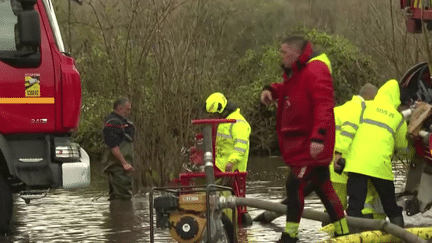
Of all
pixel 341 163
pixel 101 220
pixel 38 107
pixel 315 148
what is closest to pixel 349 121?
pixel 341 163

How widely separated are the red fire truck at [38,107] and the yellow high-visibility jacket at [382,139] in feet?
9.33

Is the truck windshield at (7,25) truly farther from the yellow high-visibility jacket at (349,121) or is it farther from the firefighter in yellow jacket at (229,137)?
the yellow high-visibility jacket at (349,121)

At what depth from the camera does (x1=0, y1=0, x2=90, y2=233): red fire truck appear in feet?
38.7

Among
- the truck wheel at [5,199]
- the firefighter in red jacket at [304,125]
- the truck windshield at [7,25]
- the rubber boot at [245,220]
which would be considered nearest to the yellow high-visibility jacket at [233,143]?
the rubber boot at [245,220]

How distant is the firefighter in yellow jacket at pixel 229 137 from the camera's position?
47.9ft

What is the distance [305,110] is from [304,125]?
0.13 m

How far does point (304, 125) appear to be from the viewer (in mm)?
10656

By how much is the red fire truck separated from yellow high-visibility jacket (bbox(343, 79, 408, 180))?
9.33 feet

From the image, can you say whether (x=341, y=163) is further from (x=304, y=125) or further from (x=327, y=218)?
(x=327, y=218)

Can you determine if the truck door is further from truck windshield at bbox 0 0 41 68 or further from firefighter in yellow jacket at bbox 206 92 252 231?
firefighter in yellow jacket at bbox 206 92 252 231

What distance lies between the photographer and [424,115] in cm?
1134

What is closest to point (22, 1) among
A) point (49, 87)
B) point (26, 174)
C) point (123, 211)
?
point (49, 87)

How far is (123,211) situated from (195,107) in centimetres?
419

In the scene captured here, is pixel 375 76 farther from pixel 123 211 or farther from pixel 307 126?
pixel 307 126
